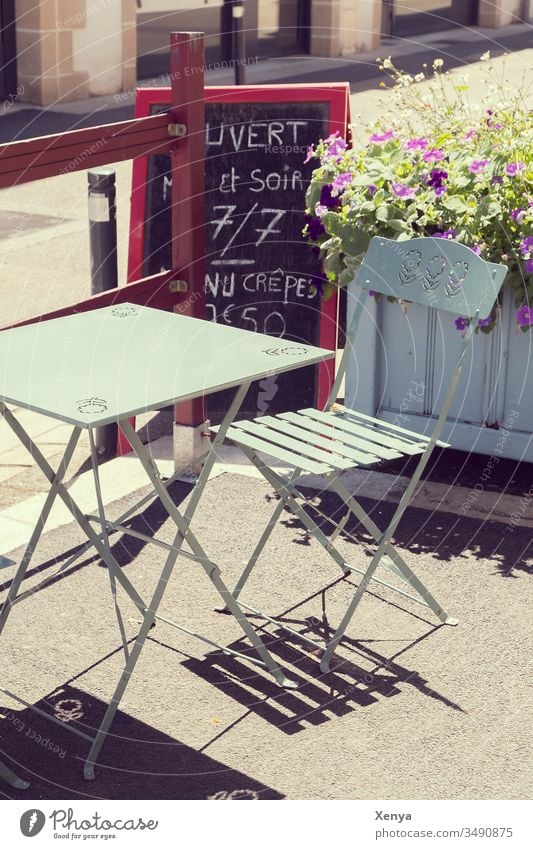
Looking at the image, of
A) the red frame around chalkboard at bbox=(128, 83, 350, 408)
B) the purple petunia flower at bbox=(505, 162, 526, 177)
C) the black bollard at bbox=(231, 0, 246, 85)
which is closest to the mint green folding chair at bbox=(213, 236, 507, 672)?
the purple petunia flower at bbox=(505, 162, 526, 177)

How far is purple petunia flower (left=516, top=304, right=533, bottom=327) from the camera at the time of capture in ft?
16.7

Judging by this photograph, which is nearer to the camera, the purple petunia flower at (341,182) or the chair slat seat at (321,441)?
the chair slat seat at (321,441)

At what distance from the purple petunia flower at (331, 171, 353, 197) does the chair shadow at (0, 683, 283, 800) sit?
237 cm

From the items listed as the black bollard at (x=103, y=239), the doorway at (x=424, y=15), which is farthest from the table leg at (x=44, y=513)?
the doorway at (x=424, y=15)

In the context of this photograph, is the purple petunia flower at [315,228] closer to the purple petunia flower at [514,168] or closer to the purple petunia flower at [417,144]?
the purple petunia flower at [417,144]

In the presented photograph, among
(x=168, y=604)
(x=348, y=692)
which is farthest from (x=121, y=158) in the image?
(x=348, y=692)

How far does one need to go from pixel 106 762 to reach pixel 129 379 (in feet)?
3.45

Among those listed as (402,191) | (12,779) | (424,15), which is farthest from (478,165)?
(424,15)

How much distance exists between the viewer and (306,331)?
6047mm

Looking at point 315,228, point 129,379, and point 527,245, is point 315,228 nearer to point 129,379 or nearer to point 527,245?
point 527,245

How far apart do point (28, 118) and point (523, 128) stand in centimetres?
1092

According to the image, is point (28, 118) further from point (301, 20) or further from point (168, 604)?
point (168, 604)

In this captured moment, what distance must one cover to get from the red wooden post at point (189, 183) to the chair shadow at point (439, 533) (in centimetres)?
74

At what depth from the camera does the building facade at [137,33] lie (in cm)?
1608
